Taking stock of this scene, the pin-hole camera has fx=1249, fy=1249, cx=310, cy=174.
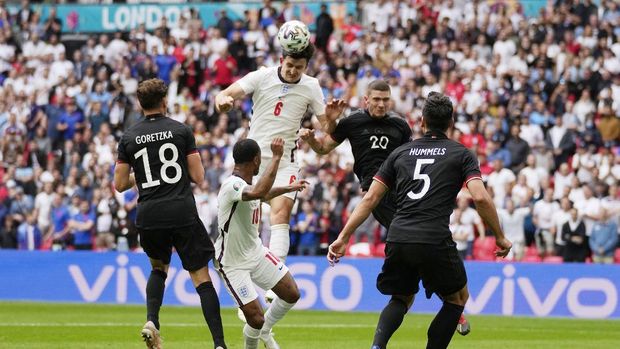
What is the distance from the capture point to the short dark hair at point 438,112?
10.8m

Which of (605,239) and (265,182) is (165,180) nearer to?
(265,182)

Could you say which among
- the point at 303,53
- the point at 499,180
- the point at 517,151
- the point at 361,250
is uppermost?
the point at 303,53

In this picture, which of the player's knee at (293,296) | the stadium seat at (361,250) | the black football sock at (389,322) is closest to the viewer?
the black football sock at (389,322)

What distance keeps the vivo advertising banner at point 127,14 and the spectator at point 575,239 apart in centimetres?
1406

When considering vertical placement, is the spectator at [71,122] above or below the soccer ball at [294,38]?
below

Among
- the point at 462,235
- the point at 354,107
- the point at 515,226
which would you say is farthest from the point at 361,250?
the point at 354,107

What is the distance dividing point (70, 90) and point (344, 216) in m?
9.90

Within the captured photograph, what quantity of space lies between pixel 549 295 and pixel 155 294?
37.4 ft

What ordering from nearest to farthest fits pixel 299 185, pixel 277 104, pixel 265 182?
pixel 265 182 < pixel 299 185 < pixel 277 104

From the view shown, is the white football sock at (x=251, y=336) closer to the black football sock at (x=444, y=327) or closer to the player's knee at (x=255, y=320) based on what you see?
the player's knee at (x=255, y=320)

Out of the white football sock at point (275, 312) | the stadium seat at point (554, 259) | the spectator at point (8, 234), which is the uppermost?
the white football sock at point (275, 312)

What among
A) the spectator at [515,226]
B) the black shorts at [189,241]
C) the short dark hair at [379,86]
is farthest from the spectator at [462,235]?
the black shorts at [189,241]

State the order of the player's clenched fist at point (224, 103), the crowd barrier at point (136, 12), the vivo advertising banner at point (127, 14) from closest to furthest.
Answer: the player's clenched fist at point (224, 103) → the crowd barrier at point (136, 12) → the vivo advertising banner at point (127, 14)

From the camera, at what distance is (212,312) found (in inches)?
472
